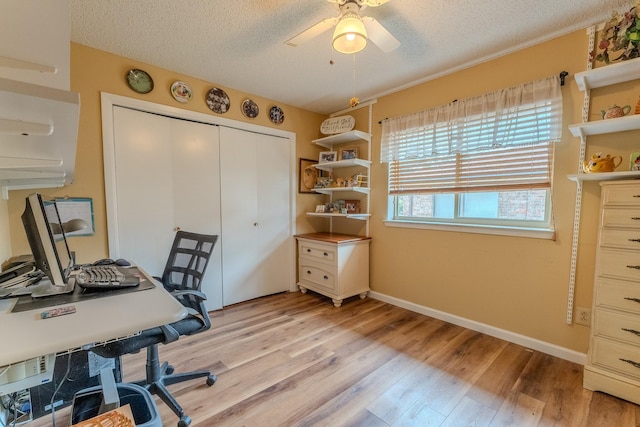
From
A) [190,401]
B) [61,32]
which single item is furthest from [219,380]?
[61,32]

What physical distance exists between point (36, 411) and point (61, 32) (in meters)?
1.92

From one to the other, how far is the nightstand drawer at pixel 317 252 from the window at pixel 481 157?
89 centimetres

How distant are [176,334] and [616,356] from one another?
8.14 feet

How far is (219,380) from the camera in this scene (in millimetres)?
1767

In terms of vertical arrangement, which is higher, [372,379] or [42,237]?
[42,237]

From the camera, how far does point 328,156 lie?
11.7 feet

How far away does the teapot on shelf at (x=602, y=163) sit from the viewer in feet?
5.54

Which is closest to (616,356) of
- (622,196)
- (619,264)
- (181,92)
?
(619,264)

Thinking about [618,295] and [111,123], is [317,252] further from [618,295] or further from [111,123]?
[618,295]

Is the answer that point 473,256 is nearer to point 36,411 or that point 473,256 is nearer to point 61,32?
point 61,32

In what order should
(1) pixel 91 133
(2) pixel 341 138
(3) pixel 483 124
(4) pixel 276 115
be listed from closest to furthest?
(1) pixel 91 133 < (3) pixel 483 124 < (4) pixel 276 115 < (2) pixel 341 138

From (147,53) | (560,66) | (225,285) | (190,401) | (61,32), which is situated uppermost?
(147,53)

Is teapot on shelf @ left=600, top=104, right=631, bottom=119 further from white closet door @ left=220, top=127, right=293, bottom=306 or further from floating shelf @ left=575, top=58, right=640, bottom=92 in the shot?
white closet door @ left=220, top=127, right=293, bottom=306

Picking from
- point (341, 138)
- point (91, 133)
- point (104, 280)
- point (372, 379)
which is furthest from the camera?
point (341, 138)
